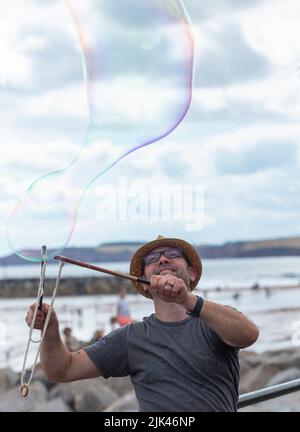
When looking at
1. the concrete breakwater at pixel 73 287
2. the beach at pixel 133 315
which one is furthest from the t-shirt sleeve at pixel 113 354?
the concrete breakwater at pixel 73 287

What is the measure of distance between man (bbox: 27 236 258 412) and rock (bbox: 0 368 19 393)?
12205 millimetres

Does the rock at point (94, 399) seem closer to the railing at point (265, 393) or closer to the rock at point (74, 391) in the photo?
the rock at point (74, 391)

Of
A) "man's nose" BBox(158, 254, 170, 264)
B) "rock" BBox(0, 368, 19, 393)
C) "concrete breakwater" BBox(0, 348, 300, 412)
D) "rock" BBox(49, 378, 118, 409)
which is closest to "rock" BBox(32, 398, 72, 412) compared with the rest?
"concrete breakwater" BBox(0, 348, 300, 412)

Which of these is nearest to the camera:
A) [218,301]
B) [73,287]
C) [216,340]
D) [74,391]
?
[216,340]

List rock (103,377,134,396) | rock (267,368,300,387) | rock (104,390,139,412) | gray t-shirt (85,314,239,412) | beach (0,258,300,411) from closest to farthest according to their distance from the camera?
gray t-shirt (85,314,239,412) → rock (104,390,139,412) → beach (0,258,300,411) → rock (267,368,300,387) → rock (103,377,134,396)

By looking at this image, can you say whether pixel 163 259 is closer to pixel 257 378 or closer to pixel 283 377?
pixel 283 377

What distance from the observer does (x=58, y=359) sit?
265cm

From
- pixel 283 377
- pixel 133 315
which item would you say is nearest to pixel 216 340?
pixel 283 377

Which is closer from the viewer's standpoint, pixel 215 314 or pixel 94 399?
pixel 215 314

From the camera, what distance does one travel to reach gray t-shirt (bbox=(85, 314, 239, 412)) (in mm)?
2504

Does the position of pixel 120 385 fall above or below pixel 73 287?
below

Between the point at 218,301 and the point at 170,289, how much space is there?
27.0 metres

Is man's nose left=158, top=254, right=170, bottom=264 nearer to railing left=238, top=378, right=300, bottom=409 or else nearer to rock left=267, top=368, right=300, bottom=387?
railing left=238, top=378, right=300, bottom=409
